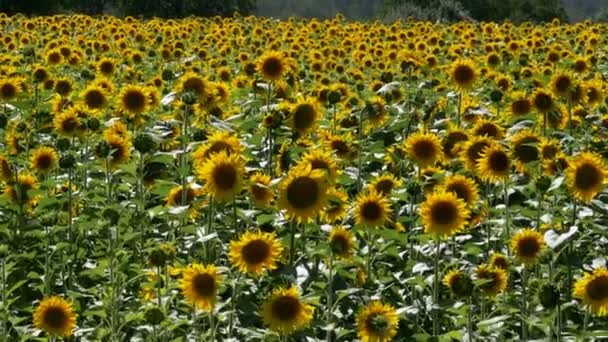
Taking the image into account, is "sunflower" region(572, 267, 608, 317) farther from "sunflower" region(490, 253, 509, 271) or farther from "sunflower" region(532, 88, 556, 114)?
"sunflower" region(532, 88, 556, 114)

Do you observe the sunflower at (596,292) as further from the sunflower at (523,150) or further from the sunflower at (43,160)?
the sunflower at (43,160)

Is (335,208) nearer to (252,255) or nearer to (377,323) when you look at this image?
(252,255)

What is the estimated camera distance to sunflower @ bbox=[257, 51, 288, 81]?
21.0 ft

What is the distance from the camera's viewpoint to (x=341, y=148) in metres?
5.47

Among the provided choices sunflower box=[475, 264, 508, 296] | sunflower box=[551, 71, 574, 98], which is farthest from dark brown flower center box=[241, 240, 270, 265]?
sunflower box=[551, 71, 574, 98]

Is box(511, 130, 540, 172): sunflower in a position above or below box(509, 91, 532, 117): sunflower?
above

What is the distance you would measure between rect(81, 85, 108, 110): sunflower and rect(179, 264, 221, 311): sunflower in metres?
2.95

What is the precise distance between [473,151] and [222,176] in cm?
130

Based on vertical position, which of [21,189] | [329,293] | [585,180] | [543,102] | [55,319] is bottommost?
[55,319]

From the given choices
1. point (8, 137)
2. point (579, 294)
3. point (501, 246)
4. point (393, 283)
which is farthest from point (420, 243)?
point (8, 137)

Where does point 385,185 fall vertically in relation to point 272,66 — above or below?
below

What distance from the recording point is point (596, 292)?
3754mm

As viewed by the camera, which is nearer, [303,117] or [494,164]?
[494,164]

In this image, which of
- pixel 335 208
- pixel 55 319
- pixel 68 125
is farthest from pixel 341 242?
pixel 68 125
